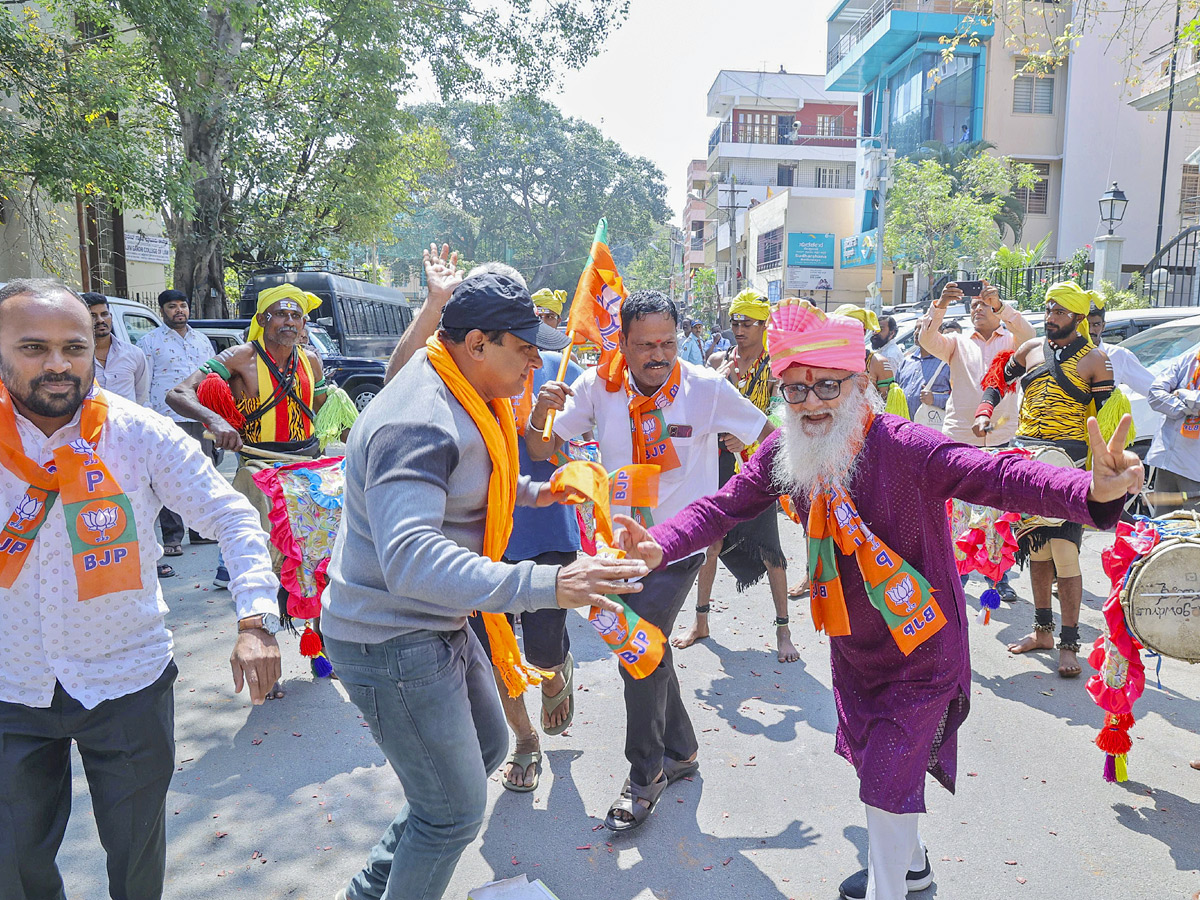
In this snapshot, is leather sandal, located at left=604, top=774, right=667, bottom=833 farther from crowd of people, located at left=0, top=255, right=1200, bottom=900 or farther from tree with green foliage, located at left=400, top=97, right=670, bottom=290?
tree with green foliage, located at left=400, top=97, right=670, bottom=290

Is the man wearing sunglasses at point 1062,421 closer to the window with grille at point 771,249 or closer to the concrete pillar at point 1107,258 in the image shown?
the concrete pillar at point 1107,258

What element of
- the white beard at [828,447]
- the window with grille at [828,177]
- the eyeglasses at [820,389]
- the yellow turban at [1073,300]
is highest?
the window with grille at [828,177]

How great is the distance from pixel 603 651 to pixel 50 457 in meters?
3.96

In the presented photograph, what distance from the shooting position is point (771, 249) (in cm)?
4888

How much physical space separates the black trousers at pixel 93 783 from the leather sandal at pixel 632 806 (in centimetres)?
171

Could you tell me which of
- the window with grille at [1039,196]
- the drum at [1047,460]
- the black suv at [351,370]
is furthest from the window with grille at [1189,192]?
the drum at [1047,460]

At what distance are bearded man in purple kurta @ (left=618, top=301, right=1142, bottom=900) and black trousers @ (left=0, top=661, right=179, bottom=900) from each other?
1.51m

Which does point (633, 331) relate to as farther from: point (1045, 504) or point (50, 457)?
point (50, 457)

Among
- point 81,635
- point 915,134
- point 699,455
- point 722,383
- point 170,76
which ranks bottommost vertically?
point 81,635

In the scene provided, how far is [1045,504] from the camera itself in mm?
2320

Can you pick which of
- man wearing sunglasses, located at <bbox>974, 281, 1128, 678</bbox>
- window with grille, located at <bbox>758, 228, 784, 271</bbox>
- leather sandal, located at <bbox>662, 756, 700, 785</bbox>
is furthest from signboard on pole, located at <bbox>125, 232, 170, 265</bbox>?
window with grille, located at <bbox>758, 228, 784, 271</bbox>

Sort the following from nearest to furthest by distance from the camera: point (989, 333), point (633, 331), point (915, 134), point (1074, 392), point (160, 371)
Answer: point (633, 331), point (1074, 392), point (989, 333), point (160, 371), point (915, 134)

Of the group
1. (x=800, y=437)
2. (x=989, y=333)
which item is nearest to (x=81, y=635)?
(x=800, y=437)

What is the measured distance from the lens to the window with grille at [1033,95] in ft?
110
